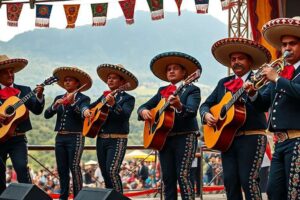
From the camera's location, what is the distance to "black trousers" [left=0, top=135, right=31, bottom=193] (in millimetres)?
7250

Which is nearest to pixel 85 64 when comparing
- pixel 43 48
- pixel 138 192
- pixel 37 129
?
pixel 43 48

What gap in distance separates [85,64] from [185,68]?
12818 centimetres

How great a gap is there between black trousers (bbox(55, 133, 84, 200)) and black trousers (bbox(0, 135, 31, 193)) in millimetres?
594

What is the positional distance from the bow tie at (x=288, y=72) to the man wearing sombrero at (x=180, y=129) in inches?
56.5

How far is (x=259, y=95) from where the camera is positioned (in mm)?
5297

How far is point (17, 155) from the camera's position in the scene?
24.0 ft

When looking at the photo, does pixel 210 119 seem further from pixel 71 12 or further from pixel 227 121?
pixel 71 12

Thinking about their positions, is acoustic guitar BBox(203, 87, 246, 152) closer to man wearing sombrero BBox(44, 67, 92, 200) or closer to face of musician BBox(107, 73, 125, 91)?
face of musician BBox(107, 73, 125, 91)

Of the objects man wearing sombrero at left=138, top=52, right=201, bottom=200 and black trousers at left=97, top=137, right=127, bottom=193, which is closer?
man wearing sombrero at left=138, top=52, right=201, bottom=200

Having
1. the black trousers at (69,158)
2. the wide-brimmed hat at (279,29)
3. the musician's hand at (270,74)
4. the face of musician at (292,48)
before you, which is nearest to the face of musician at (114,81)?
the black trousers at (69,158)

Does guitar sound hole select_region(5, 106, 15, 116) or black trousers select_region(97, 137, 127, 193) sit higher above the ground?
guitar sound hole select_region(5, 106, 15, 116)

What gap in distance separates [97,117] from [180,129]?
1.43 m

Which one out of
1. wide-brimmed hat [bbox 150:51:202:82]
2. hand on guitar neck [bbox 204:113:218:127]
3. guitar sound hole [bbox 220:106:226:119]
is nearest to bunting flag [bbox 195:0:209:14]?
wide-brimmed hat [bbox 150:51:202:82]

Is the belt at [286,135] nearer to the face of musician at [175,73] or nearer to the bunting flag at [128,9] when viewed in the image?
the face of musician at [175,73]
